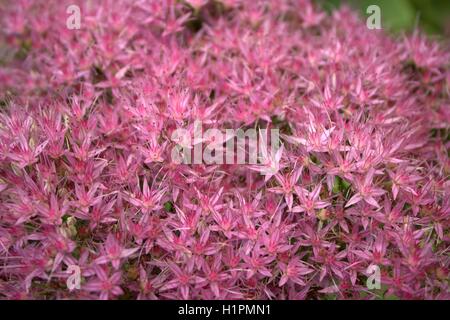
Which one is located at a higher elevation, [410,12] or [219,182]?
[410,12]

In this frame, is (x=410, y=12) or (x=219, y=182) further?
(x=410, y=12)

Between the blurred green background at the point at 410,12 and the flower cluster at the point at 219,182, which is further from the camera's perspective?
the blurred green background at the point at 410,12

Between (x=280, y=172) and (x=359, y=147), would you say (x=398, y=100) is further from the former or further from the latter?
(x=280, y=172)

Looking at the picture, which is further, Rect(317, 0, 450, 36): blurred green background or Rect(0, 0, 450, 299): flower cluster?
Rect(317, 0, 450, 36): blurred green background

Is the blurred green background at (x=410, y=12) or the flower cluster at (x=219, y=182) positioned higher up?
the blurred green background at (x=410, y=12)

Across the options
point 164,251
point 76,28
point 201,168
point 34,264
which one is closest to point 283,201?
point 201,168
